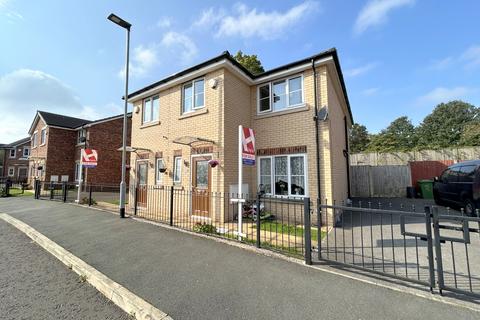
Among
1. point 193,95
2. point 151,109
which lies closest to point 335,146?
point 193,95

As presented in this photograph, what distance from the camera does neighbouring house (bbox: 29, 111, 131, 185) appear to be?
2131 centimetres

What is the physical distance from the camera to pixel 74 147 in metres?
24.0

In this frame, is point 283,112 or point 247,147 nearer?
point 247,147

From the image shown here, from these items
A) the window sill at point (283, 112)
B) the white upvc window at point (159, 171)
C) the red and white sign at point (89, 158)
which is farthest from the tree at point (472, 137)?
the red and white sign at point (89, 158)

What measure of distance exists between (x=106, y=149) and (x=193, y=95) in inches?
630

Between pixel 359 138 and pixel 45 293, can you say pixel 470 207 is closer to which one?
pixel 45 293

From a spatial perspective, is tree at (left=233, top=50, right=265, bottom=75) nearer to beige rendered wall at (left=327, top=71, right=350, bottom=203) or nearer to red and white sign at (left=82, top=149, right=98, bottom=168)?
beige rendered wall at (left=327, top=71, right=350, bottom=203)

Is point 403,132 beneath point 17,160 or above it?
above

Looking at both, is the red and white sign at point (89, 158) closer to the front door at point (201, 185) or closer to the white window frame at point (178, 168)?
the white window frame at point (178, 168)

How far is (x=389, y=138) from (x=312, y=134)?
34319mm

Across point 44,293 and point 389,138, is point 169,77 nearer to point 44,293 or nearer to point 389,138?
point 44,293

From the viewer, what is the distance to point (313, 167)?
27.7 ft

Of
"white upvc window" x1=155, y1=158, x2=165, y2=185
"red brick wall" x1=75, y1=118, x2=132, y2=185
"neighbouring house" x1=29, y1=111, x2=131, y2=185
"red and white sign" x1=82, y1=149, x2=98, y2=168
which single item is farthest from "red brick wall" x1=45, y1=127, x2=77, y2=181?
"white upvc window" x1=155, y1=158, x2=165, y2=185

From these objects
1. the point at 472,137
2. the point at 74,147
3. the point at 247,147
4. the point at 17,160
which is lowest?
the point at 247,147
